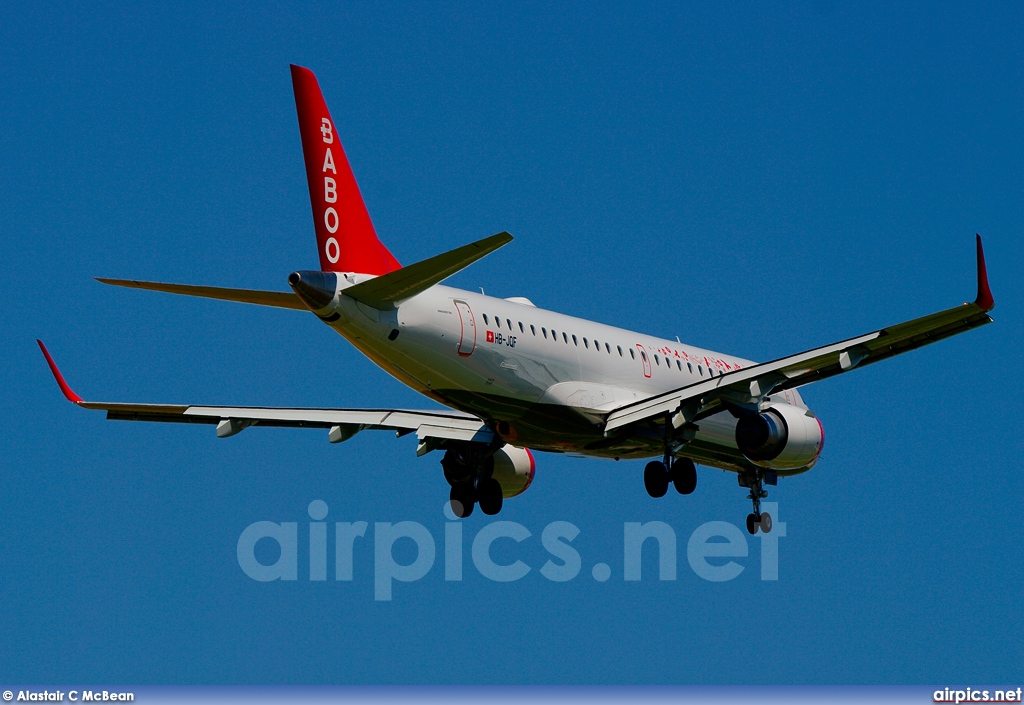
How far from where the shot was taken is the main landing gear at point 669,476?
109 ft

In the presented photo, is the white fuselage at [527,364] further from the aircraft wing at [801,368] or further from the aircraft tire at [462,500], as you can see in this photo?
the aircraft tire at [462,500]

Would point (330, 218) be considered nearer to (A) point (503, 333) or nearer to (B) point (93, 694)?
(A) point (503, 333)

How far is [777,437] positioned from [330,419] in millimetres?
10427

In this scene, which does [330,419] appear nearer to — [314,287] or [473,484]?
[473,484]

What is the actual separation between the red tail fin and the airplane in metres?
0.03

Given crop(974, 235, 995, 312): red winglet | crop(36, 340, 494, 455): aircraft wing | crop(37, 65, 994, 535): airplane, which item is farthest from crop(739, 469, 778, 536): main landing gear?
crop(974, 235, 995, 312): red winglet

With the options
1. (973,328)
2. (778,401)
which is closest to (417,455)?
(778,401)

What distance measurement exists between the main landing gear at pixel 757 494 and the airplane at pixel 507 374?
4cm

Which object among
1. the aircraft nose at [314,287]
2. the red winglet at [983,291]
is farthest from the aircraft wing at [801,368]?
the aircraft nose at [314,287]

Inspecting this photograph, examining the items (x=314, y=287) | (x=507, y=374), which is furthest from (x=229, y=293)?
(x=507, y=374)

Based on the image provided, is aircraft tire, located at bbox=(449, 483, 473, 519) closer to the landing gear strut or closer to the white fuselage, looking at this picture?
the white fuselage

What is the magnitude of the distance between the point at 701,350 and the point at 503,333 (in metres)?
9.24

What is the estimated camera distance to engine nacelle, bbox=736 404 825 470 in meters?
32.8

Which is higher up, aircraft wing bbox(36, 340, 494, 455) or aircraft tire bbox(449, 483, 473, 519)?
aircraft wing bbox(36, 340, 494, 455)
